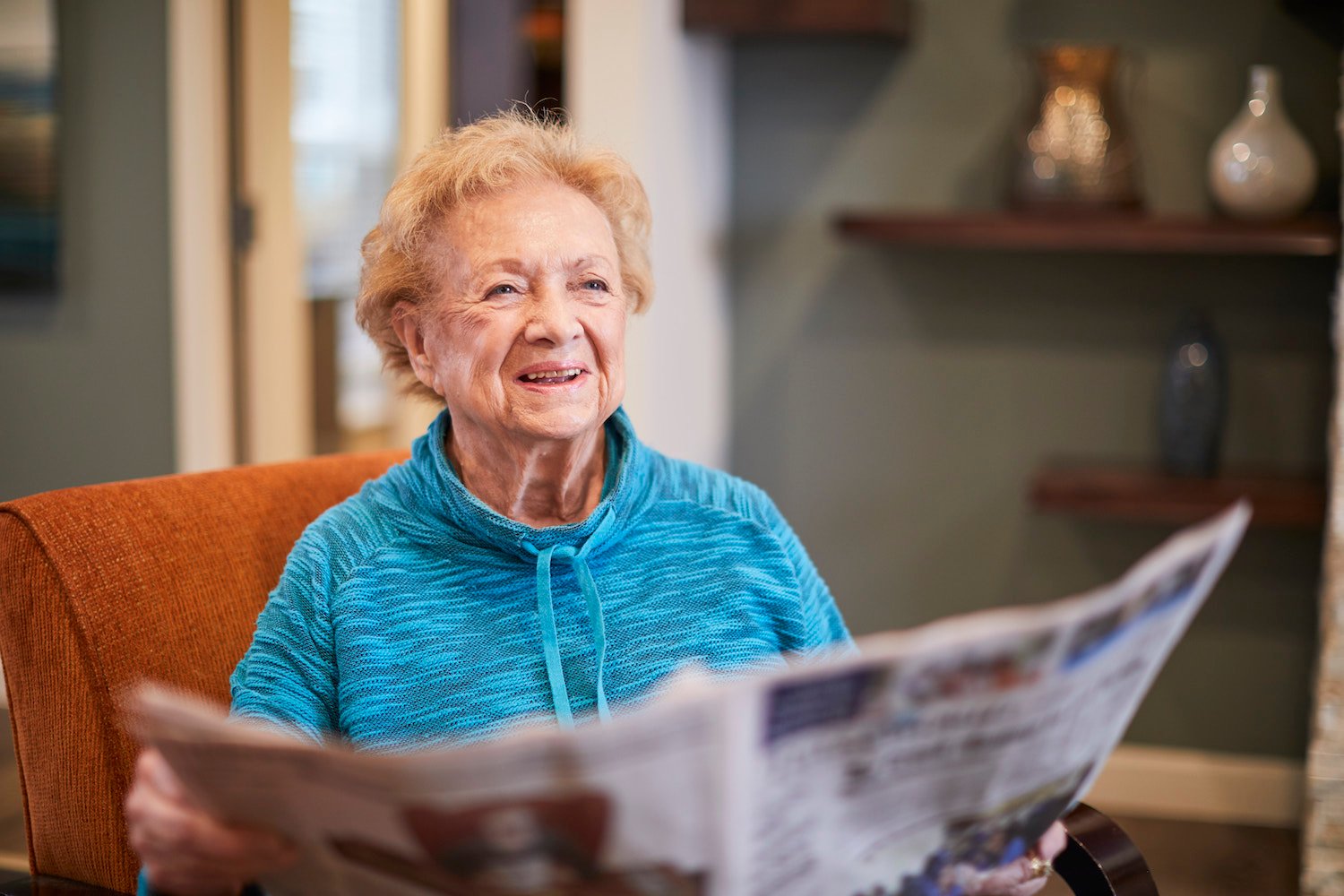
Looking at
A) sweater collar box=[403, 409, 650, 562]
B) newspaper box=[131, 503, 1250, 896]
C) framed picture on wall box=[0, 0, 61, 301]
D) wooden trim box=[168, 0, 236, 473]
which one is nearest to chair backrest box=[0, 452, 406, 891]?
sweater collar box=[403, 409, 650, 562]

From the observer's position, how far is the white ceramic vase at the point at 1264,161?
2535mm

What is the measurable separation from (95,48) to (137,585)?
7.90ft

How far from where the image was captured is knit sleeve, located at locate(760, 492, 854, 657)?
4.34ft

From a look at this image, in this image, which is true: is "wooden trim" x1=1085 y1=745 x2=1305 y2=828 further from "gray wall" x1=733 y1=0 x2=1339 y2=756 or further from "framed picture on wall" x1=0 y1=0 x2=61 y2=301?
"framed picture on wall" x1=0 y1=0 x2=61 y2=301

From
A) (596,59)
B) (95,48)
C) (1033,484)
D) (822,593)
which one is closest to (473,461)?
(822,593)

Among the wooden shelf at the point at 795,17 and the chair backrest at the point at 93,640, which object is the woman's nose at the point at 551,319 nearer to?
the chair backrest at the point at 93,640

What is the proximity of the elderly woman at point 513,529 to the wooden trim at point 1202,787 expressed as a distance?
181 centimetres

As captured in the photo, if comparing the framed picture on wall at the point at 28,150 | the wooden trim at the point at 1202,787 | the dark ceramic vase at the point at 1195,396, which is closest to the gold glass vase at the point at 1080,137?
the dark ceramic vase at the point at 1195,396

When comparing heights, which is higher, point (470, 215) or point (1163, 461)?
point (470, 215)

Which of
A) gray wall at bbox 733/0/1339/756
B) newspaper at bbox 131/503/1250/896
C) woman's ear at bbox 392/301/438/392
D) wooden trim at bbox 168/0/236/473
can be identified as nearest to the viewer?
newspaper at bbox 131/503/1250/896

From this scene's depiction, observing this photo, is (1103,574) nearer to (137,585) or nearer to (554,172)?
(554,172)

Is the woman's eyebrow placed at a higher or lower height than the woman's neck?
higher

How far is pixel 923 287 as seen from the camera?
2930mm

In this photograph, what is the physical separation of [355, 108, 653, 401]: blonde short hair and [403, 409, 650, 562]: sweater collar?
140 mm
